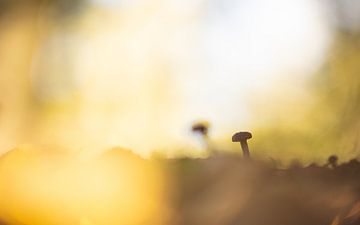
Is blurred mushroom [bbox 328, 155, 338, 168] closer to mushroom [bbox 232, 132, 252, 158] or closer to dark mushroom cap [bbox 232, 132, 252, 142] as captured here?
mushroom [bbox 232, 132, 252, 158]

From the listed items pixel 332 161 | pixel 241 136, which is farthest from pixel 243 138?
pixel 332 161

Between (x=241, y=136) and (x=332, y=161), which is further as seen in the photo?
(x=332, y=161)

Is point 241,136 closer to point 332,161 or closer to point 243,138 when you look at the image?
point 243,138

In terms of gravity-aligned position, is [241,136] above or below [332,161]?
below

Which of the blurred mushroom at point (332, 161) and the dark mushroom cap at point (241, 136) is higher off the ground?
the blurred mushroom at point (332, 161)

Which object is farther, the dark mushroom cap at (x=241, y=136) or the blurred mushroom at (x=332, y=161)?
the blurred mushroom at (x=332, y=161)

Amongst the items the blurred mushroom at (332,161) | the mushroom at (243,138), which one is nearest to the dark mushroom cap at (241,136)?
the mushroom at (243,138)

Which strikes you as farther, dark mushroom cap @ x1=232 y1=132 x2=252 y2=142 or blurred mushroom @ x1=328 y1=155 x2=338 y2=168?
blurred mushroom @ x1=328 y1=155 x2=338 y2=168

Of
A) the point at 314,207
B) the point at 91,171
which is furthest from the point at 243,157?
the point at 91,171

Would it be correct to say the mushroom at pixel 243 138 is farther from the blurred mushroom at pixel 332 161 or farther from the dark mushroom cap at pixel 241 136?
the blurred mushroom at pixel 332 161

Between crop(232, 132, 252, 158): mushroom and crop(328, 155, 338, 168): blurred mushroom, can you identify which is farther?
crop(328, 155, 338, 168): blurred mushroom

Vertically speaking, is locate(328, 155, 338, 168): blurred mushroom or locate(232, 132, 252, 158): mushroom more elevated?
locate(328, 155, 338, 168): blurred mushroom

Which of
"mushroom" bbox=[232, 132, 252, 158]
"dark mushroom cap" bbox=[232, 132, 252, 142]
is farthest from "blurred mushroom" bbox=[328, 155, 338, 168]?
"dark mushroom cap" bbox=[232, 132, 252, 142]
